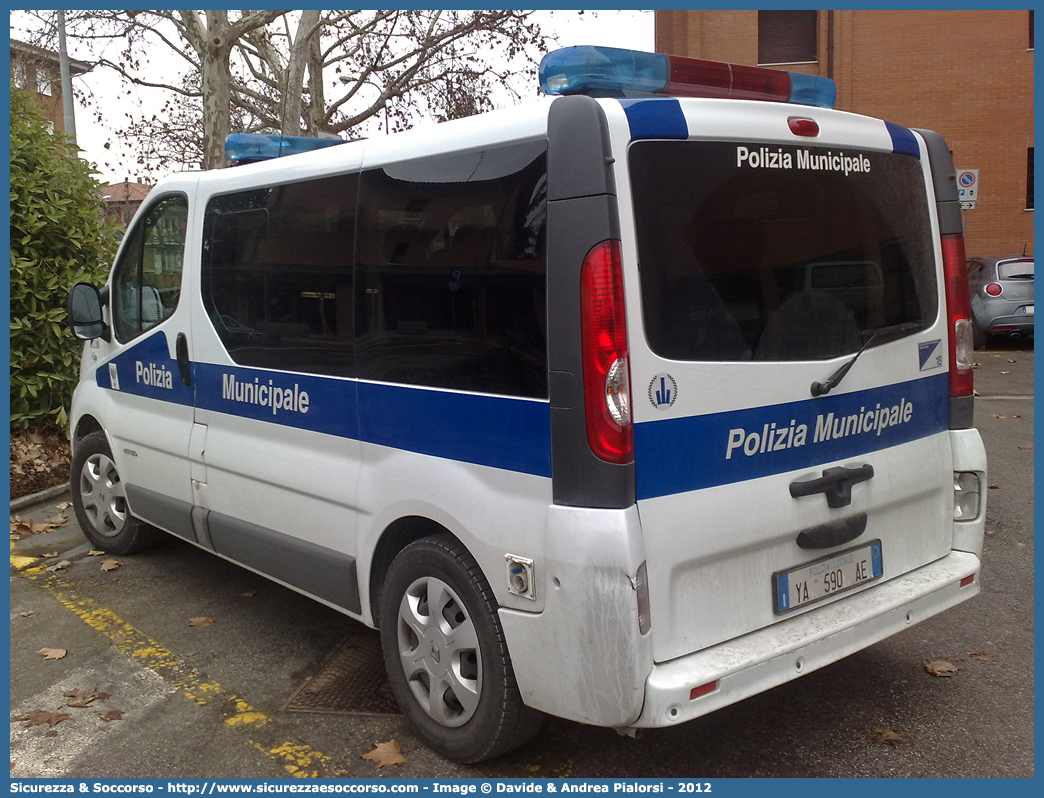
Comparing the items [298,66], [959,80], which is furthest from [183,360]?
[959,80]

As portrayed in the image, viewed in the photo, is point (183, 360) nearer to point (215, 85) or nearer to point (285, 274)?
point (285, 274)

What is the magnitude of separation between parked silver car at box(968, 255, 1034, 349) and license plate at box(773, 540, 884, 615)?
516 inches

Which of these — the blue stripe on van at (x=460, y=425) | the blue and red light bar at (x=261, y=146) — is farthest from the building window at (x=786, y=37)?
the blue stripe on van at (x=460, y=425)

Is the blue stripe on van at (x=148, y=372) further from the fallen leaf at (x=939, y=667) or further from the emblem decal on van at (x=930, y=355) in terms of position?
the fallen leaf at (x=939, y=667)

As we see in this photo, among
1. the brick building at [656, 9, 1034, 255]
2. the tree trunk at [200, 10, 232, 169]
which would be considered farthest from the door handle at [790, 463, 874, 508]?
the brick building at [656, 9, 1034, 255]

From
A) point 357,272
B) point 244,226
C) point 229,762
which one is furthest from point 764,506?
point 244,226

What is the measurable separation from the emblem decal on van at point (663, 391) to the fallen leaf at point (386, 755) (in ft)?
5.25

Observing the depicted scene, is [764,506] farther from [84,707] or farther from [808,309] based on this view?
[84,707]

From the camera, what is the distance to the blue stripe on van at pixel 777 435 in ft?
9.31

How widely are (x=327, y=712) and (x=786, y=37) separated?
2401cm

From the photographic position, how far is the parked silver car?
15.1 m

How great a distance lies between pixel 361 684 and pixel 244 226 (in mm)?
2074

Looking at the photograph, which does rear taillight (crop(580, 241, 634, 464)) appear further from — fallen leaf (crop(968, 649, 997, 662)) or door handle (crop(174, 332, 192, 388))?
door handle (crop(174, 332, 192, 388))

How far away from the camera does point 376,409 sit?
11.7ft
